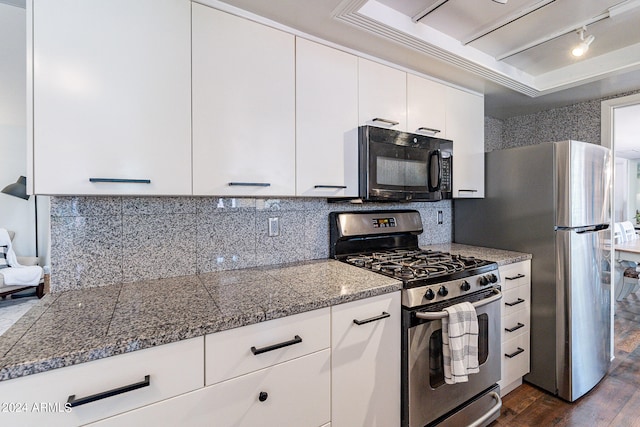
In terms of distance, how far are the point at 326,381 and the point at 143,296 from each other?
0.82 metres

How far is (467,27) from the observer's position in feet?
5.66

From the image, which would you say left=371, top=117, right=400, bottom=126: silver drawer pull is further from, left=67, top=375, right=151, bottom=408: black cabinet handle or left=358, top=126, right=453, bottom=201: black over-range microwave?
left=67, top=375, right=151, bottom=408: black cabinet handle

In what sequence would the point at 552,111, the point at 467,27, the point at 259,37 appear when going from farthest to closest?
the point at 552,111 < the point at 467,27 < the point at 259,37

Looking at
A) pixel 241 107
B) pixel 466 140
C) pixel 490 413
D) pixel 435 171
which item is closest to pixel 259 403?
pixel 241 107

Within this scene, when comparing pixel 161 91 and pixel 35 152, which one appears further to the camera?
pixel 161 91

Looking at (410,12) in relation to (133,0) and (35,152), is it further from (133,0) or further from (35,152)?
(35,152)

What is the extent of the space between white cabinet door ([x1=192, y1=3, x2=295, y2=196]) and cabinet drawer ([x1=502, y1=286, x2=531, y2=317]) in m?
1.62

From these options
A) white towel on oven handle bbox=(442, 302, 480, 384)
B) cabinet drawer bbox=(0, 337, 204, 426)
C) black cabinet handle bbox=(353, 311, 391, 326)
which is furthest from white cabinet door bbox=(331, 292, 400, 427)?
cabinet drawer bbox=(0, 337, 204, 426)

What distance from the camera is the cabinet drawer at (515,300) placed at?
191 centimetres

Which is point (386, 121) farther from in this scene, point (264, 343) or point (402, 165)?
point (264, 343)

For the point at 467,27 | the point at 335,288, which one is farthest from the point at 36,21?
the point at 467,27

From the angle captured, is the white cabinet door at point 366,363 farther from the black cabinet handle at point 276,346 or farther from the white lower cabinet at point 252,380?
the black cabinet handle at point 276,346

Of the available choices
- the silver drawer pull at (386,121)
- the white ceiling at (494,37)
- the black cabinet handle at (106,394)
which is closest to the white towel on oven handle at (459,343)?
the silver drawer pull at (386,121)

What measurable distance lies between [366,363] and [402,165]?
1180 mm
